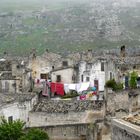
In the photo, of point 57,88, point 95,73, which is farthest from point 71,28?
point 57,88

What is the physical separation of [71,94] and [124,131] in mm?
34977

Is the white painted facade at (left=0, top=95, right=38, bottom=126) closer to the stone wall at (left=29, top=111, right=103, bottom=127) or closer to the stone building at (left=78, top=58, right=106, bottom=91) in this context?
the stone wall at (left=29, top=111, right=103, bottom=127)

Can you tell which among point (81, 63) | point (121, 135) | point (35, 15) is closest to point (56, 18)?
point (35, 15)

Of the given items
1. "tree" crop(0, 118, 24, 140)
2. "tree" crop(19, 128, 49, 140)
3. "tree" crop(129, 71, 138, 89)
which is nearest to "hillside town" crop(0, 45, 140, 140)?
"tree" crop(129, 71, 138, 89)

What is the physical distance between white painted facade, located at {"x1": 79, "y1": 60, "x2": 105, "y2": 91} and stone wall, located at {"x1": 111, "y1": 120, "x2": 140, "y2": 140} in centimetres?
3566

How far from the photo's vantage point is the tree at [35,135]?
39500 millimetres

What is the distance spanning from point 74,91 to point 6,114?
47.2ft

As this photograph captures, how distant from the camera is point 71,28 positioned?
5640 inches

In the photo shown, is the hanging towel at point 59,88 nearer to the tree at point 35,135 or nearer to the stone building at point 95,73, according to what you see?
the stone building at point 95,73

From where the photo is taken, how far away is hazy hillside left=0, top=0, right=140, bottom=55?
12725 centimetres

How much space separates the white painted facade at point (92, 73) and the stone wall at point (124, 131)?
117 ft

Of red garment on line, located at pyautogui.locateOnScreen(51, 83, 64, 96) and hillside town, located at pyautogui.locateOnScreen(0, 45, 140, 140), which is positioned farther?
red garment on line, located at pyautogui.locateOnScreen(51, 83, 64, 96)

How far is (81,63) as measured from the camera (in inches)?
2544

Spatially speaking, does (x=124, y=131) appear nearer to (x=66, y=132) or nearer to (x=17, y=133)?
(x=17, y=133)
